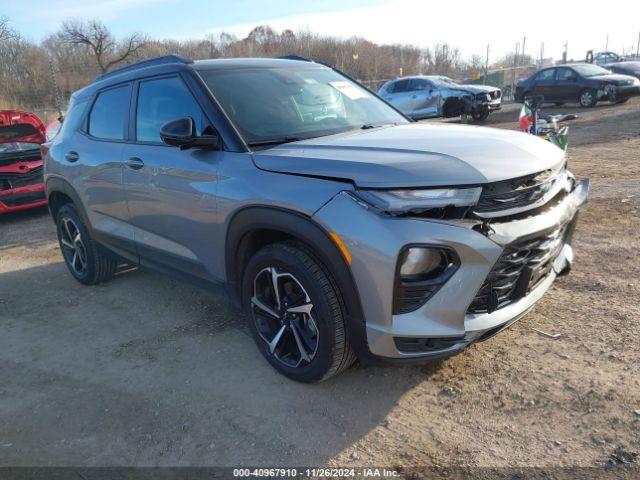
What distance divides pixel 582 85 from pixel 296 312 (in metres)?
19.0

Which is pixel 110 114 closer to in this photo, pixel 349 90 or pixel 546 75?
pixel 349 90

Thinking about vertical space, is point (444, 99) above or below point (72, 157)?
below

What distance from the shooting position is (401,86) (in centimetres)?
1783

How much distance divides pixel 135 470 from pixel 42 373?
1.44 meters

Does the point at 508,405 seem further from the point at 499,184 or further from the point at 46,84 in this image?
the point at 46,84

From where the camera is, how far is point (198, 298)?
4.64 metres

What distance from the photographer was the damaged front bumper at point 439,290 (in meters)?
2.41

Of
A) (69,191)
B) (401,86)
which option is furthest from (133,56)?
(69,191)

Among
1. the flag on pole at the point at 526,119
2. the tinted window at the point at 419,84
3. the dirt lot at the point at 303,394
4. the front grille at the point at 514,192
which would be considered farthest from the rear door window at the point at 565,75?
the front grille at the point at 514,192

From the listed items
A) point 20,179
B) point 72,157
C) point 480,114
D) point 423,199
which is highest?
point 423,199

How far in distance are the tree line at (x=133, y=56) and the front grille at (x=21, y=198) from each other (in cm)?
474

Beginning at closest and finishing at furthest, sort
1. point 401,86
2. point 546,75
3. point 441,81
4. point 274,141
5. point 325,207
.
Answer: point 325,207 → point 274,141 → point 441,81 → point 401,86 → point 546,75

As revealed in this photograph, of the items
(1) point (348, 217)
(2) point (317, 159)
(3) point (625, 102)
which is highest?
(2) point (317, 159)

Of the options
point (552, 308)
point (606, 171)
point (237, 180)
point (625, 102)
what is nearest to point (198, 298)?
point (237, 180)
